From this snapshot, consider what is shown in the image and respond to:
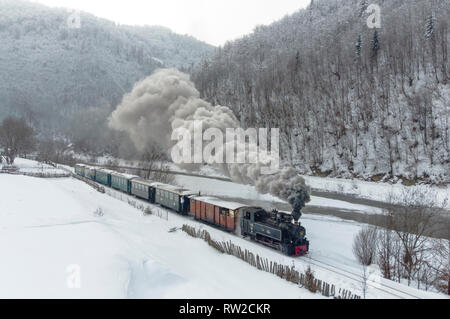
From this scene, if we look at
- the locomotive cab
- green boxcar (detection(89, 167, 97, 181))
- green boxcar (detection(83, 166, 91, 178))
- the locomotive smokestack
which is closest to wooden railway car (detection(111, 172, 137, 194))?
green boxcar (detection(89, 167, 97, 181))

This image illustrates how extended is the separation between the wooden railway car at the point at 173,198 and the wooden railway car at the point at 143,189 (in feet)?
3.02

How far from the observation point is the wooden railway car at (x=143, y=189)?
34312 millimetres

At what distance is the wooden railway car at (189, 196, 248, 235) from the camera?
2183 cm

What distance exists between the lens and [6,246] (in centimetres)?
1312

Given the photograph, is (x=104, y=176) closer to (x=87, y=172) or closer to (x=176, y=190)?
(x=87, y=172)

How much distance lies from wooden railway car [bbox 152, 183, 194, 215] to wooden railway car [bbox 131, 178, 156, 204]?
92cm

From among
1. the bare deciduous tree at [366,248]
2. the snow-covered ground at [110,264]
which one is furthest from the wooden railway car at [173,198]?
the bare deciduous tree at [366,248]

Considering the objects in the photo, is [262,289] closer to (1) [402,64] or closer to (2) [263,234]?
(2) [263,234]

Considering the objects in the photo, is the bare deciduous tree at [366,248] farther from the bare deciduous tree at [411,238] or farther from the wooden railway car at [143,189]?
the wooden railway car at [143,189]

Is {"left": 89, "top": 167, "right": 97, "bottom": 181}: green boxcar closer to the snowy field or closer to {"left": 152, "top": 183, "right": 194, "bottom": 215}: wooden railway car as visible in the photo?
{"left": 152, "top": 183, "right": 194, "bottom": 215}: wooden railway car

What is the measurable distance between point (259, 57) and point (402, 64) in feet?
165

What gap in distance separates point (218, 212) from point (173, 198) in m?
7.81

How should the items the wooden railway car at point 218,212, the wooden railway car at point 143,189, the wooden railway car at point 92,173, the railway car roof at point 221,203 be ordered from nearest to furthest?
the wooden railway car at point 218,212
the railway car roof at point 221,203
the wooden railway car at point 143,189
the wooden railway car at point 92,173
